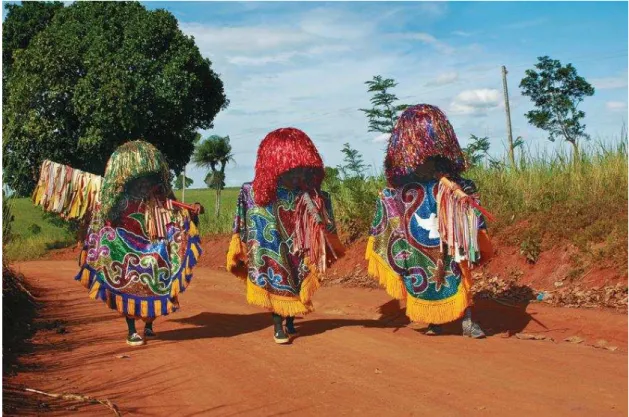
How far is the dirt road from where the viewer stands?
569 centimetres

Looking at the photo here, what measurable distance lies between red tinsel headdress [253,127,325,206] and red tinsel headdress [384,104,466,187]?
84 centimetres

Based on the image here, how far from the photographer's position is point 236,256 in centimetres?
873

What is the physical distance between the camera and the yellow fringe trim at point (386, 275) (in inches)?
339

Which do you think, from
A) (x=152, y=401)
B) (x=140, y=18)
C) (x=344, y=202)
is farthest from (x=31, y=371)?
(x=140, y=18)

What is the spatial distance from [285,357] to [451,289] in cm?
197

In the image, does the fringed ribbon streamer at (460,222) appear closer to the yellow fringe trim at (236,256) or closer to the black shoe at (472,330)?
the black shoe at (472,330)

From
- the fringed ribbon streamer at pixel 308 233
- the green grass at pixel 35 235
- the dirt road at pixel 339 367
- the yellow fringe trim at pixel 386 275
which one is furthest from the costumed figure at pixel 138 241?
the green grass at pixel 35 235

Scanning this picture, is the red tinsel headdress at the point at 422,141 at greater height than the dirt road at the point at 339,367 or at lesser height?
greater

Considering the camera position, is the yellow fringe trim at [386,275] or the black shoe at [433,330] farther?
the yellow fringe trim at [386,275]

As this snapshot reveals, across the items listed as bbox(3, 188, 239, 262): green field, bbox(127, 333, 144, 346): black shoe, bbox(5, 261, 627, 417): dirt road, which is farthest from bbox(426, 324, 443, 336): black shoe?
bbox(3, 188, 239, 262): green field

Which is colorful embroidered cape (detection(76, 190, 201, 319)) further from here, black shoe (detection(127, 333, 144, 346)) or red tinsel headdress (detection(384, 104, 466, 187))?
red tinsel headdress (detection(384, 104, 466, 187))

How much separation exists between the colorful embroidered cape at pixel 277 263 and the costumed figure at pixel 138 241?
0.68 metres

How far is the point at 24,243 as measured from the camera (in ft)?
90.9

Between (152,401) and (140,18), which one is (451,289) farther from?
(140,18)
